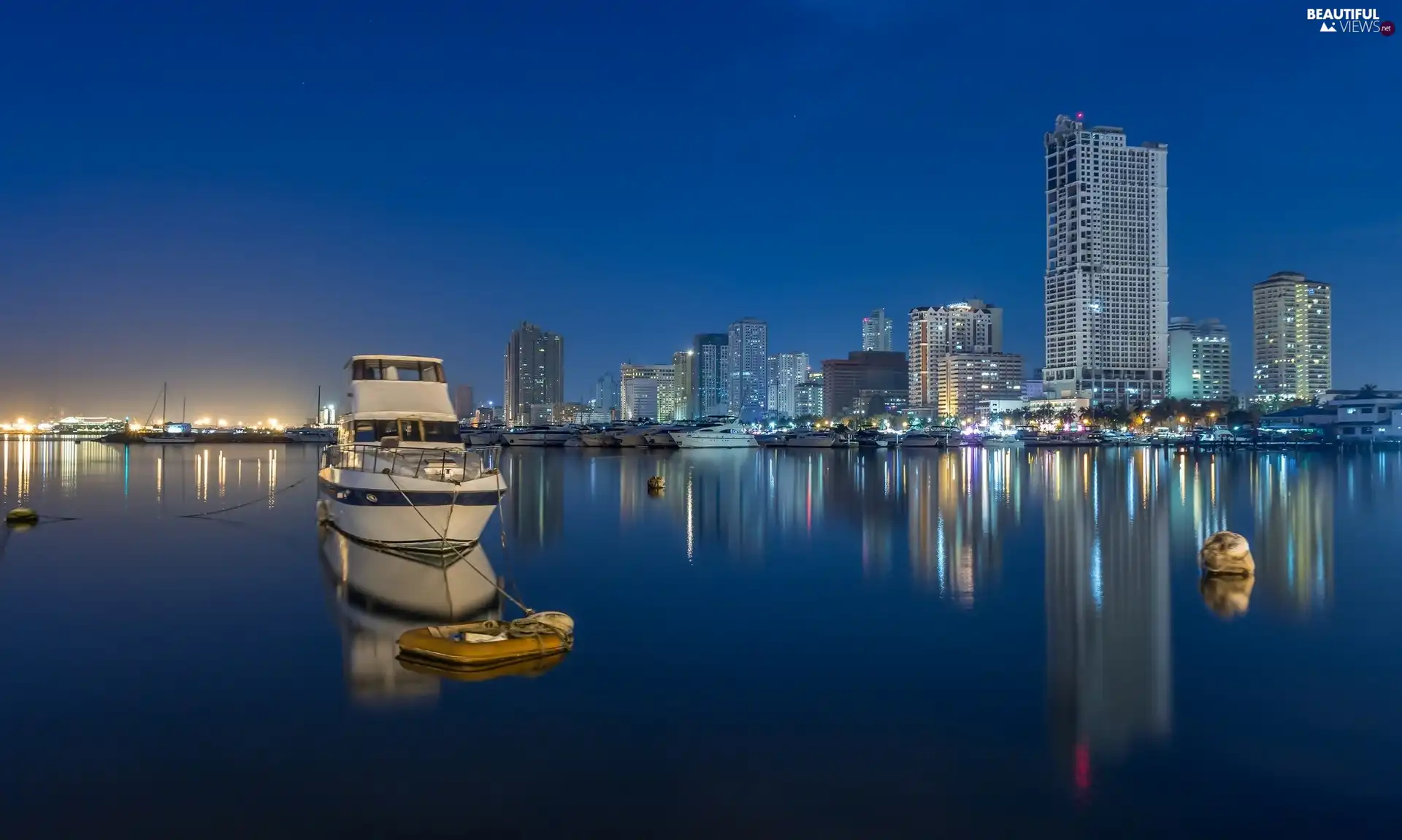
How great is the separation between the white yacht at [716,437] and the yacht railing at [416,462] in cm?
8622

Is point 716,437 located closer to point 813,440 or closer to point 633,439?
point 813,440

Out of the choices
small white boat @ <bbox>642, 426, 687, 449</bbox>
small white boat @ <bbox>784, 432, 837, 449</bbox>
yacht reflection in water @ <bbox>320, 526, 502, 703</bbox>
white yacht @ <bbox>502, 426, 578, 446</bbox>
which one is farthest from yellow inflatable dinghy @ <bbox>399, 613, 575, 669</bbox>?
white yacht @ <bbox>502, 426, 578, 446</bbox>

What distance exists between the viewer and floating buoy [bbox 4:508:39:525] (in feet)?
98.5

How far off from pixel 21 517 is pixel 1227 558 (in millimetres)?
36260

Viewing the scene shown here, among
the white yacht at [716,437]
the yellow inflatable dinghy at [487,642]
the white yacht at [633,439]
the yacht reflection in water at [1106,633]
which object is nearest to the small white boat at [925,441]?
the white yacht at [716,437]

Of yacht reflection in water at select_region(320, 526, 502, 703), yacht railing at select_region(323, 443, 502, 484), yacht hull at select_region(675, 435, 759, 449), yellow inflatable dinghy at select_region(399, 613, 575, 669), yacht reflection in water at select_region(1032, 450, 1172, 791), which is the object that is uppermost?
yacht railing at select_region(323, 443, 502, 484)

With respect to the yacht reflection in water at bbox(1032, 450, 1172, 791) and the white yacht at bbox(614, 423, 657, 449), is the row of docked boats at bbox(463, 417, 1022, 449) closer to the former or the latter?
the white yacht at bbox(614, 423, 657, 449)

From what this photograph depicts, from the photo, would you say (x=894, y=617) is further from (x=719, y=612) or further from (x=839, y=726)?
(x=839, y=726)

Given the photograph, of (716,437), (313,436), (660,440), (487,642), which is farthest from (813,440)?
(487,642)

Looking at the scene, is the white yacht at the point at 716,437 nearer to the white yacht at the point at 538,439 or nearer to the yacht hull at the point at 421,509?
the white yacht at the point at 538,439

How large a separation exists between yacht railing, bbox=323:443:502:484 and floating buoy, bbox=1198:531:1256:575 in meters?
16.3

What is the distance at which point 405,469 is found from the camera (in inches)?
870

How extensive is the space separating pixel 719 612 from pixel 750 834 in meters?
8.92

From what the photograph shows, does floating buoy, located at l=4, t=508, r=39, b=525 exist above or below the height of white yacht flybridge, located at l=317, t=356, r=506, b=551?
below
